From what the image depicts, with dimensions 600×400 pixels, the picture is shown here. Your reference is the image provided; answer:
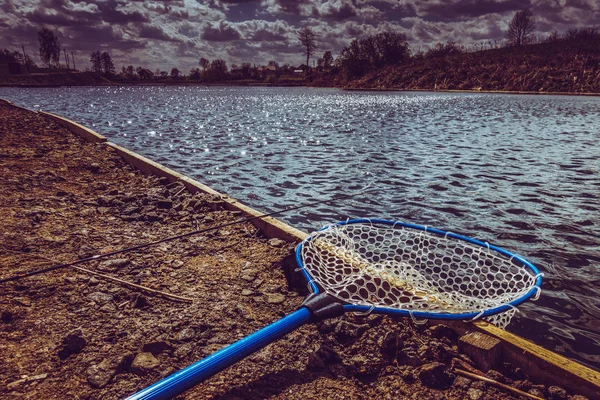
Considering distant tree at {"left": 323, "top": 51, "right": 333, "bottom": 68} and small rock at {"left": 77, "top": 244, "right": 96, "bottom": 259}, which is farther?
distant tree at {"left": 323, "top": 51, "right": 333, "bottom": 68}

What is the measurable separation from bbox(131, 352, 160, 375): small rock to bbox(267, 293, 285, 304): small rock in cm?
126

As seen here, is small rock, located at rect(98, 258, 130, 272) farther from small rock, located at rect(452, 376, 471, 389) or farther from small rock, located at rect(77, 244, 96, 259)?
small rock, located at rect(452, 376, 471, 389)

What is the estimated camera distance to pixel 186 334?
130 inches

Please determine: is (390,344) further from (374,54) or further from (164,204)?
(374,54)

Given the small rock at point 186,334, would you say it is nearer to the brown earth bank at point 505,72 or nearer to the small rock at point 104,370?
the small rock at point 104,370

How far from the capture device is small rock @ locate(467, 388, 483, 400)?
2.67 m

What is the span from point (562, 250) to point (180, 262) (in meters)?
5.82

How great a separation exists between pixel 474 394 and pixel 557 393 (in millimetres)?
565

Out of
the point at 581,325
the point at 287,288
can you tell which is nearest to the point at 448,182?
the point at 581,325

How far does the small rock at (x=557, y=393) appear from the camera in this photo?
2597mm

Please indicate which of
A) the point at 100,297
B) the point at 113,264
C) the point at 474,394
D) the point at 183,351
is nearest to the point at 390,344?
the point at 474,394

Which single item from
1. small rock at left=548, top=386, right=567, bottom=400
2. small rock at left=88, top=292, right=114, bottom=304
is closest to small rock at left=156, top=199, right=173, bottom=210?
small rock at left=88, top=292, right=114, bottom=304

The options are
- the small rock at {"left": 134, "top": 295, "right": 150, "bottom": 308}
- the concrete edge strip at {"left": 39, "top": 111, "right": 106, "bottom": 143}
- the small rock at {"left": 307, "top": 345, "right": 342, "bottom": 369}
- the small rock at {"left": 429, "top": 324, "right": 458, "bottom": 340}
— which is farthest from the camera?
the concrete edge strip at {"left": 39, "top": 111, "right": 106, "bottom": 143}

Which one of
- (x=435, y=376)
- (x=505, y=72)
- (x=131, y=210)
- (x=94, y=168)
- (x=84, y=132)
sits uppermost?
(x=505, y=72)
